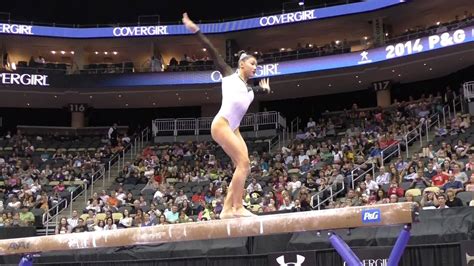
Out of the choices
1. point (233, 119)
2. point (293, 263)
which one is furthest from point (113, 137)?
point (233, 119)

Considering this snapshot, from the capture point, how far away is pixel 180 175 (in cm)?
1966

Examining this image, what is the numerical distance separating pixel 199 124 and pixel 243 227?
20.0 metres

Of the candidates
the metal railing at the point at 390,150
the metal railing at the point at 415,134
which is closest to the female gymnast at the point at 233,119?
the metal railing at the point at 390,150

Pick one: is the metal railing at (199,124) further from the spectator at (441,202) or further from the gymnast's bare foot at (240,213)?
the gymnast's bare foot at (240,213)

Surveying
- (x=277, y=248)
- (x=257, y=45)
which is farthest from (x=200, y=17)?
(x=277, y=248)

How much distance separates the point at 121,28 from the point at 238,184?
20517mm

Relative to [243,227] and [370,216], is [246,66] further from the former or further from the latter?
[370,216]

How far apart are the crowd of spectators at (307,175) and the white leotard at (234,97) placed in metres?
5.71

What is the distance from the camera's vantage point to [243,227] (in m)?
5.80

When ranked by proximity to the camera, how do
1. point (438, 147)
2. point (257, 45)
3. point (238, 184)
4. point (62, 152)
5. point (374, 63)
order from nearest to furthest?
point (238, 184) < point (438, 147) < point (374, 63) < point (62, 152) < point (257, 45)

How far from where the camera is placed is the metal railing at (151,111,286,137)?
24344 millimetres

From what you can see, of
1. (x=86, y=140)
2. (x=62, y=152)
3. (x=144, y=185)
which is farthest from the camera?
(x=86, y=140)

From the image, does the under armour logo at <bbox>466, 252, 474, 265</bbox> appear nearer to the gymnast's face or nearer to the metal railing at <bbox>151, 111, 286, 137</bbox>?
the gymnast's face

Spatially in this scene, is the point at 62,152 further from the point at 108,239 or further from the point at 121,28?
the point at 108,239
